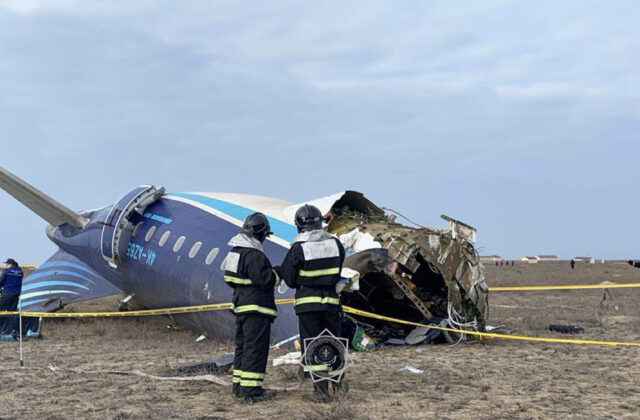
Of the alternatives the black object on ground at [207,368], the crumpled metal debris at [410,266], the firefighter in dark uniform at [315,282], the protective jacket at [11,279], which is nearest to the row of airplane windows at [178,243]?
the crumpled metal debris at [410,266]

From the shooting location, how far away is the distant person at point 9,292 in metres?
18.5

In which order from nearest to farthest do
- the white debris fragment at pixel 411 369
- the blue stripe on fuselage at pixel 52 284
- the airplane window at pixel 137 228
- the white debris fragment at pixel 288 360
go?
the white debris fragment at pixel 411 369 < the white debris fragment at pixel 288 360 < the airplane window at pixel 137 228 < the blue stripe on fuselage at pixel 52 284

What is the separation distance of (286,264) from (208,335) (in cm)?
758

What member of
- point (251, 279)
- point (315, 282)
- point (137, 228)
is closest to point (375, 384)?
point (315, 282)

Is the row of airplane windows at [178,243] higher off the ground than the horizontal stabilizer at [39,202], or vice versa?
the horizontal stabilizer at [39,202]

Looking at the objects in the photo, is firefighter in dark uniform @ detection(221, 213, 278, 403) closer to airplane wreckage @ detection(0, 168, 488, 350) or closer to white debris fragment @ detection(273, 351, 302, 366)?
white debris fragment @ detection(273, 351, 302, 366)

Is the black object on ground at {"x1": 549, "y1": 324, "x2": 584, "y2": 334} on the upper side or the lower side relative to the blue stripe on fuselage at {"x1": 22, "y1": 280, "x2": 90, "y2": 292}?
lower

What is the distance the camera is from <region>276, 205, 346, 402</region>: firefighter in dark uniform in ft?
29.3

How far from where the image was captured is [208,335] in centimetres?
1598

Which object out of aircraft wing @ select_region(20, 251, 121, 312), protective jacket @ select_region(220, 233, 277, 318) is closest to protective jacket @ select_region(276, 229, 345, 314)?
protective jacket @ select_region(220, 233, 277, 318)

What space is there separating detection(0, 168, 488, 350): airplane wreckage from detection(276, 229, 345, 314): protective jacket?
15.3 feet

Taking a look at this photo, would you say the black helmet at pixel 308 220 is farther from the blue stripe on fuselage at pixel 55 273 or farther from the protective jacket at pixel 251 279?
the blue stripe on fuselage at pixel 55 273

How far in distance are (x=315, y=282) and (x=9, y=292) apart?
42.7 feet

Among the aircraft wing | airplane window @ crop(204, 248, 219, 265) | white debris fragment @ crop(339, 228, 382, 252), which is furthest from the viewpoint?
the aircraft wing
